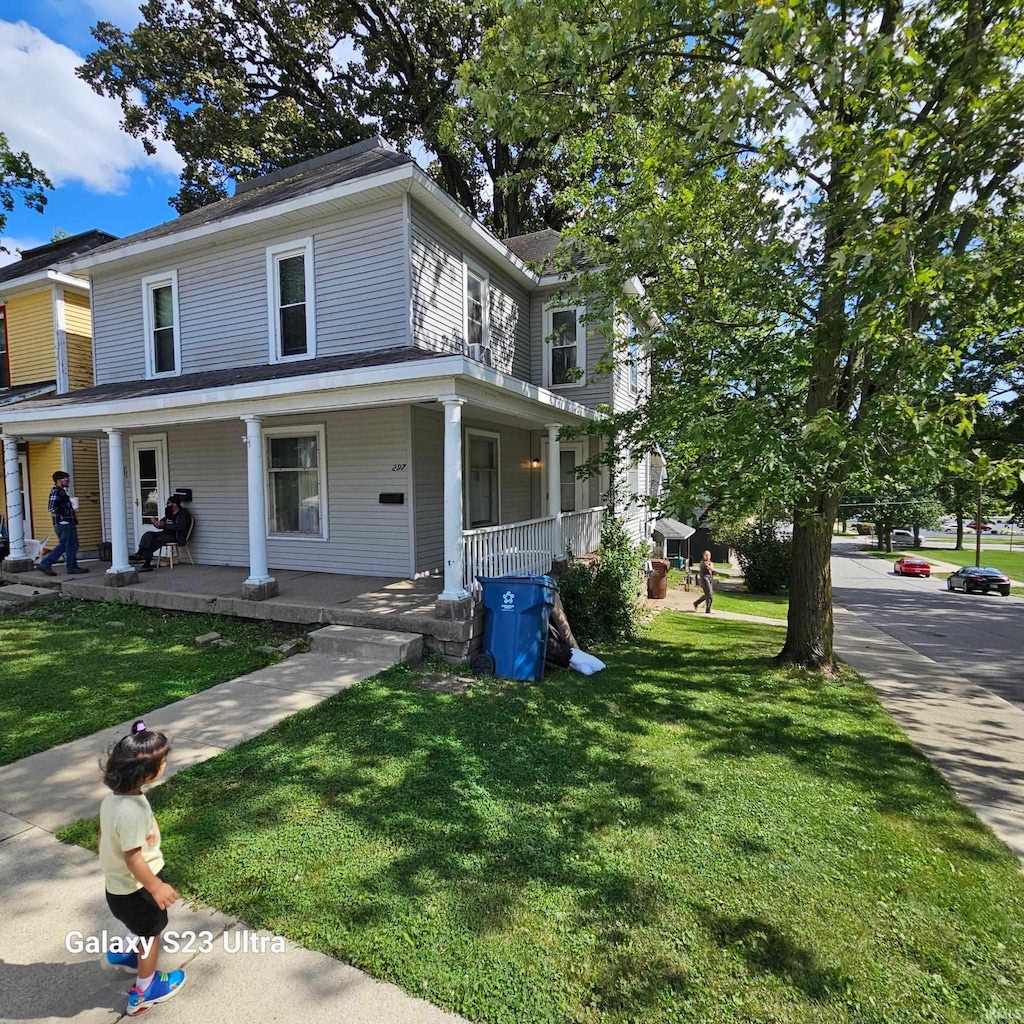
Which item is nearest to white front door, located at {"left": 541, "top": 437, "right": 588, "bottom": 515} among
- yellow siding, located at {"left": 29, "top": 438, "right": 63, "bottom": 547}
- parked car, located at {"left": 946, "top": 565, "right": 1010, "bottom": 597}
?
yellow siding, located at {"left": 29, "top": 438, "right": 63, "bottom": 547}

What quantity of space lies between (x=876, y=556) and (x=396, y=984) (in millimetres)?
63884

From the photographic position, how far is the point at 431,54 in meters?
18.4

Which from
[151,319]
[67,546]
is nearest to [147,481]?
[67,546]

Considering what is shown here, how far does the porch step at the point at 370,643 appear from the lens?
5.89 m

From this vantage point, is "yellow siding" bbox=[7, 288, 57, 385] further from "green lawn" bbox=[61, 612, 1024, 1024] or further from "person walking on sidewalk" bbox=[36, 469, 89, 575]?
"green lawn" bbox=[61, 612, 1024, 1024]

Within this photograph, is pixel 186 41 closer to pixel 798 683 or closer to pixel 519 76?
pixel 519 76

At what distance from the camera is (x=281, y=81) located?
18.9m

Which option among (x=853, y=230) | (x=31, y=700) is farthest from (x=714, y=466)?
(x=31, y=700)

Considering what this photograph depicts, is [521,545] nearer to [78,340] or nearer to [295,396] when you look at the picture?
[295,396]

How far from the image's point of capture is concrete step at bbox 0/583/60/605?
8586mm

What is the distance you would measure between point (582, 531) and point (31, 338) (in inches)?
551

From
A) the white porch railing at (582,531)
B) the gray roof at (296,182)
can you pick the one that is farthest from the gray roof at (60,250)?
the white porch railing at (582,531)

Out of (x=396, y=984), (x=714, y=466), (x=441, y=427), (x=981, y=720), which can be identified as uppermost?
(x=441, y=427)

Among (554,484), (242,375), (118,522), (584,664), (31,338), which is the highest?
(31,338)
